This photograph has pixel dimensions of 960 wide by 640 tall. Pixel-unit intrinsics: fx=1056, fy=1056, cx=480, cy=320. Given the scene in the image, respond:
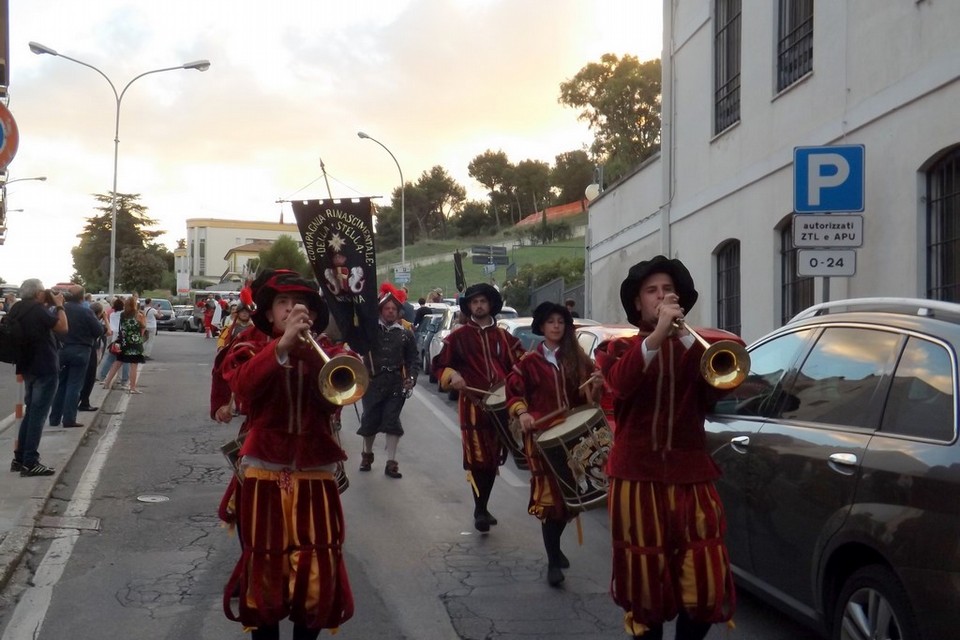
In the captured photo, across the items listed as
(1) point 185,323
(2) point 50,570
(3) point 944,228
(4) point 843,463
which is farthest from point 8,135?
(1) point 185,323

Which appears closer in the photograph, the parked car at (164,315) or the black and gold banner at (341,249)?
the black and gold banner at (341,249)

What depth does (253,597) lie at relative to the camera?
13.8 ft

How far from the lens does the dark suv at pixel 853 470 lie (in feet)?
12.6

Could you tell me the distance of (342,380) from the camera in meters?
3.87

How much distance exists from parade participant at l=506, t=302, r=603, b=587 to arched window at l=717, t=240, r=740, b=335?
32.8ft

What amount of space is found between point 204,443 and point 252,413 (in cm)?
878

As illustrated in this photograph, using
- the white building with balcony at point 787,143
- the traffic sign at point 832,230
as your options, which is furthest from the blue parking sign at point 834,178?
the white building with balcony at point 787,143

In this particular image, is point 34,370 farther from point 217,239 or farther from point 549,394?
point 217,239

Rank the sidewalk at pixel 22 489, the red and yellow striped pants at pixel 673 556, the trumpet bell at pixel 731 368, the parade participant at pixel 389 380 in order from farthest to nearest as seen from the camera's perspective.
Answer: the parade participant at pixel 389 380
the sidewalk at pixel 22 489
the red and yellow striped pants at pixel 673 556
the trumpet bell at pixel 731 368

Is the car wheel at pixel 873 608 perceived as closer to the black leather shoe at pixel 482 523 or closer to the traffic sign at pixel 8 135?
the black leather shoe at pixel 482 523

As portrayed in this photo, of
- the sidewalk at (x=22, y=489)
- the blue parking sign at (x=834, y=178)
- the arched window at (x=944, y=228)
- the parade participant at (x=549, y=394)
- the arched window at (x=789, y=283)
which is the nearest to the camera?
the parade participant at (x=549, y=394)

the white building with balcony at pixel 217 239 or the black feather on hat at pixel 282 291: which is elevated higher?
the white building with balcony at pixel 217 239

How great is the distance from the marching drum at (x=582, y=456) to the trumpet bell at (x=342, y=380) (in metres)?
2.32

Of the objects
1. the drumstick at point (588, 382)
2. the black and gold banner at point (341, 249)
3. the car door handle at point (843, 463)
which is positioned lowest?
the car door handle at point (843, 463)
